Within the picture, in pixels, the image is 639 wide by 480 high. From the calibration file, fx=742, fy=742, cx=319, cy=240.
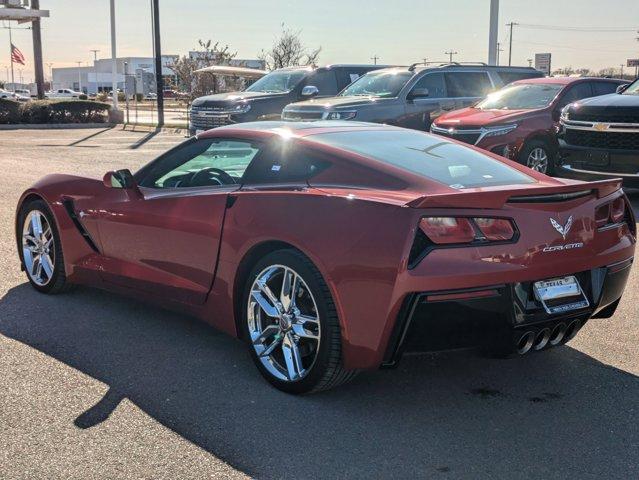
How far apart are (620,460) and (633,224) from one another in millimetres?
1631

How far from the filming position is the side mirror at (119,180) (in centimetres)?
494

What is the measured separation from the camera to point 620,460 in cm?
320

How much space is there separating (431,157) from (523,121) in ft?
→ 25.3

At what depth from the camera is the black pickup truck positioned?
30.9 ft

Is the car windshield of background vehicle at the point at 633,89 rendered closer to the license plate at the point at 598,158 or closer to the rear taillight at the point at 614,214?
the license plate at the point at 598,158

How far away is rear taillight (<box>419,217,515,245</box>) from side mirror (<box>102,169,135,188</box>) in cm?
238

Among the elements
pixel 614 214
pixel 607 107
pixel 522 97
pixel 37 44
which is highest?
pixel 37 44

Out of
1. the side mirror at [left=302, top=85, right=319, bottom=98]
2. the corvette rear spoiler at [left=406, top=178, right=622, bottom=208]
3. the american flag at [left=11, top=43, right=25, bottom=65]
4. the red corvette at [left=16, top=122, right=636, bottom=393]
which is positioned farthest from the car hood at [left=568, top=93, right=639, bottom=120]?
the american flag at [left=11, top=43, right=25, bottom=65]

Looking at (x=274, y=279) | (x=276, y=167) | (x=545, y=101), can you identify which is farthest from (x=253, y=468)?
(x=545, y=101)

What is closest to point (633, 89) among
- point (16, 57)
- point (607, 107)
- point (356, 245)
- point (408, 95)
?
point (607, 107)

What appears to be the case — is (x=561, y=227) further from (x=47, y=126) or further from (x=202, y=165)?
(x=47, y=126)

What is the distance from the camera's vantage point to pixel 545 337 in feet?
12.2

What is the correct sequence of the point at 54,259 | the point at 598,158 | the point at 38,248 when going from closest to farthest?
the point at 54,259 < the point at 38,248 < the point at 598,158

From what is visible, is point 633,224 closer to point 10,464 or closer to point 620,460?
point 620,460
